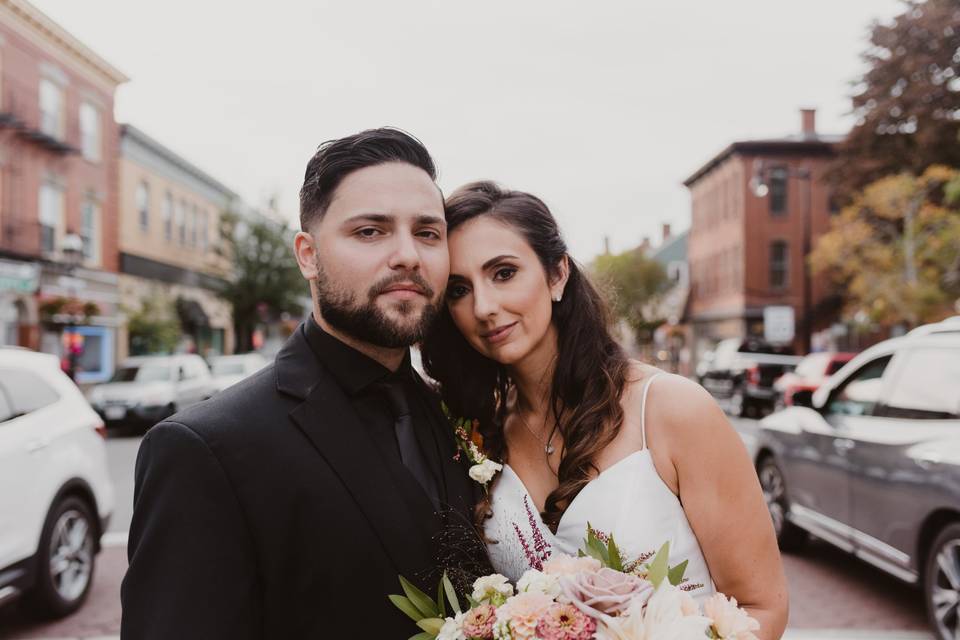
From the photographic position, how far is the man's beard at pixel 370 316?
2.29m

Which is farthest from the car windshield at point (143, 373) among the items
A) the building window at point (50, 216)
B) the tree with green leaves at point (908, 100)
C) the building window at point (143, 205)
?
the tree with green leaves at point (908, 100)

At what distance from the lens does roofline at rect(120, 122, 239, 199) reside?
3009 cm

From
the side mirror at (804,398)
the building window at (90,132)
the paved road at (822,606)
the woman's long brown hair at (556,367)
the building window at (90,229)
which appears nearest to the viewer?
the woman's long brown hair at (556,367)

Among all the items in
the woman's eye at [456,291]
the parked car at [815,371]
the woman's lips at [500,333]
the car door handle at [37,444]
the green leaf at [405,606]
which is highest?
the woman's eye at [456,291]

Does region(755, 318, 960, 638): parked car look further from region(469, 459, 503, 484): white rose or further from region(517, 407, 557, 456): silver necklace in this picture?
region(469, 459, 503, 484): white rose

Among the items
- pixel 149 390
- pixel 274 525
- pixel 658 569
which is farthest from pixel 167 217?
pixel 658 569

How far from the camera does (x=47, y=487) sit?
527 centimetres

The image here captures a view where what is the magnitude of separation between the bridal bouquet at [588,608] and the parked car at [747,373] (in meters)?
19.4

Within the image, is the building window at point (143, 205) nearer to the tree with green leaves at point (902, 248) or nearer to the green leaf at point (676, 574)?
the tree with green leaves at point (902, 248)

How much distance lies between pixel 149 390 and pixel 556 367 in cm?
1605

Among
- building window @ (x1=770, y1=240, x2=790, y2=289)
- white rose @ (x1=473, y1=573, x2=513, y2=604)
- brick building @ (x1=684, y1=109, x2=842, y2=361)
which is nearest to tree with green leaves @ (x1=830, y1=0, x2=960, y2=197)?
brick building @ (x1=684, y1=109, x2=842, y2=361)

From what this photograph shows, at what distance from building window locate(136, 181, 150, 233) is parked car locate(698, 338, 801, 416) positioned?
22382 millimetres

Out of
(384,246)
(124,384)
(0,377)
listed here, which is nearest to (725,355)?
(124,384)

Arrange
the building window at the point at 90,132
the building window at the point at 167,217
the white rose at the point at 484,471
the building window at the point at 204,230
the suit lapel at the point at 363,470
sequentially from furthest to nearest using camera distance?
the building window at the point at 204,230
the building window at the point at 167,217
the building window at the point at 90,132
the white rose at the point at 484,471
the suit lapel at the point at 363,470
